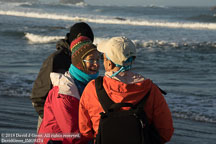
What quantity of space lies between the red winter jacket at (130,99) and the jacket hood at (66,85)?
0.25 m

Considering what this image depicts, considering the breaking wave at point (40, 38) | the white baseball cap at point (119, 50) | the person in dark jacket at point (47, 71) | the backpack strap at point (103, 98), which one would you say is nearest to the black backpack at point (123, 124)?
the backpack strap at point (103, 98)

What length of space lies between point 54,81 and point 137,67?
995 cm

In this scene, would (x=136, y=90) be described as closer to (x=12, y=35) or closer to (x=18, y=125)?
(x=18, y=125)

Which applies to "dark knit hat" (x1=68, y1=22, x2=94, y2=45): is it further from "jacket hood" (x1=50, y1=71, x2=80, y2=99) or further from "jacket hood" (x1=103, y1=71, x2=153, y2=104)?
"jacket hood" (x1=103, y1=71, x2=153, y2=104)

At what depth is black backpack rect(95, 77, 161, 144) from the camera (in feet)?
7.16

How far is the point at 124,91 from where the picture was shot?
7.26 ft

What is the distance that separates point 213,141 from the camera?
223 inches

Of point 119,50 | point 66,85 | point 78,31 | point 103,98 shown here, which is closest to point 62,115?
point 66,85

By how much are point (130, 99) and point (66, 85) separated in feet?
2.06

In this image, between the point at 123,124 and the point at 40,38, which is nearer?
the point at 123,124

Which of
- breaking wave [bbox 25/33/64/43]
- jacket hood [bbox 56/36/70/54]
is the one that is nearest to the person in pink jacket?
jacket hood [bbox 56/36/70/54]

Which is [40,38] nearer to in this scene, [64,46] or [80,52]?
[64,46]

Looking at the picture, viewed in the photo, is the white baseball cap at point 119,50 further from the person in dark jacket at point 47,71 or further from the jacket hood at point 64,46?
the jacket hood at point 64,46

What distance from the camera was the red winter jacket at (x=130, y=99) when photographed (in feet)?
7.27
